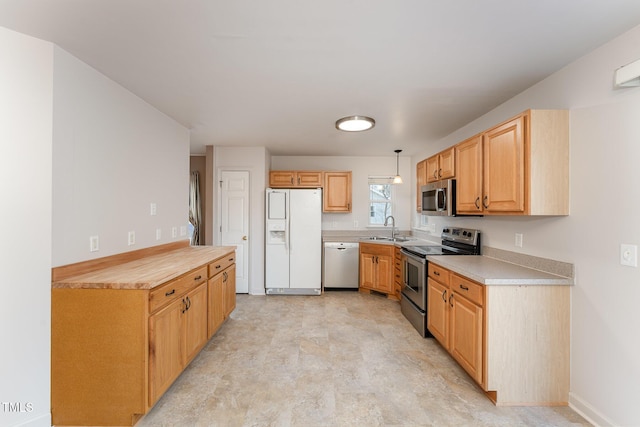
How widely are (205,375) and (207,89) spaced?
8.05 feet

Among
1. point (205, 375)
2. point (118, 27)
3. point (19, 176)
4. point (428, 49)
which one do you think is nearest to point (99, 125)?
point (19, 176)

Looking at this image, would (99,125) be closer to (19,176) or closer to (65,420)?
(19,176)

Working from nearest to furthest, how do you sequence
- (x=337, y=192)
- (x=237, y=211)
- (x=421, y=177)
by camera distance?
(x=421, y=177) → (x=237, y=211) → (x=337, y=192)

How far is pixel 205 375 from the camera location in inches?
93.8

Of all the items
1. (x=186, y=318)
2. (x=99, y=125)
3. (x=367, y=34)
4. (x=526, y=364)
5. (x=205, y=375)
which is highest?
(x=367, y=34)

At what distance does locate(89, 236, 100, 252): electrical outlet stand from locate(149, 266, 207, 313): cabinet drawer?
2.09 feet

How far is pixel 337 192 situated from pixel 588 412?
3960 millimetres

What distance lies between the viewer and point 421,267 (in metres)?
3.14

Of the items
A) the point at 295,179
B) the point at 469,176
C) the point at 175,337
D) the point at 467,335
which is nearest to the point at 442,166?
the point at 469,176

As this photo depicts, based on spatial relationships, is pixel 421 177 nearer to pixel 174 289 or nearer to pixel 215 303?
pixel 215 303

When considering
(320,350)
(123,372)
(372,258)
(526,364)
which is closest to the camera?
(123,372)

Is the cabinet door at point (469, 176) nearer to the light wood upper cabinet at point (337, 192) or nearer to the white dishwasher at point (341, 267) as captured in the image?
the white dishwasher at point (341, 267)

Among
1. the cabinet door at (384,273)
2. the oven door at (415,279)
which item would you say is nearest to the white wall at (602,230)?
the oven door at (415,279)

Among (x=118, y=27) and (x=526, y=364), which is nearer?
(x=118, y=27)
